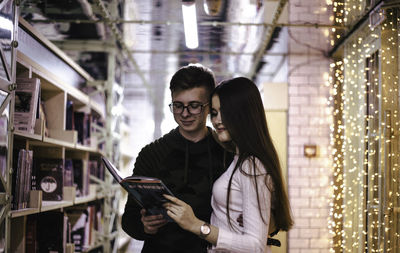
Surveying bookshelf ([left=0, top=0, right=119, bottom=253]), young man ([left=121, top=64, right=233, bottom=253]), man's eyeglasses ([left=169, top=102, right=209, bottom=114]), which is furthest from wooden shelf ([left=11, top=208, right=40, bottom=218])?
man's eyeglasses ([left=169, top=102, right=209, bottom=114])

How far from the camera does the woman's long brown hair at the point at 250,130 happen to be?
5.99 feet

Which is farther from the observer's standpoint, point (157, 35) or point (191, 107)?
point (157, 35)

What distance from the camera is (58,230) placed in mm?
3561

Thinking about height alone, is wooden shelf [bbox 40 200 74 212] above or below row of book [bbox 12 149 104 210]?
below

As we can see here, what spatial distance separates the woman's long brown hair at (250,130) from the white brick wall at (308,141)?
3946 millimetres

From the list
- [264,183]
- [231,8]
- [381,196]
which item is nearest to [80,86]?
[231,8]

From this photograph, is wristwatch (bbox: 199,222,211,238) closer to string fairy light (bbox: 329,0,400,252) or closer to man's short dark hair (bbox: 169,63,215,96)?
man's short dark hair (bbox: 169,63,215,96)

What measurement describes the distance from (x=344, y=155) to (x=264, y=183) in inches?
117

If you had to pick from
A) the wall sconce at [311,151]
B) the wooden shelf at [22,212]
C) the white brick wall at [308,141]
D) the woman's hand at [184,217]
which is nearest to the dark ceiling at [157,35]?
the white brick wall at [308,141]

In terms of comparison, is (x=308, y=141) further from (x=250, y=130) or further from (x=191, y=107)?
(x=250, y=130)

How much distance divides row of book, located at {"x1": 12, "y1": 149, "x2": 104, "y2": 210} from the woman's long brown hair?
1504 mm

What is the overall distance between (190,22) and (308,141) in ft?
7.29

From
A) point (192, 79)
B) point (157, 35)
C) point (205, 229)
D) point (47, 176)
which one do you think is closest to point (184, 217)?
point (205, 229)

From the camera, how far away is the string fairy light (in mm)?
3213
